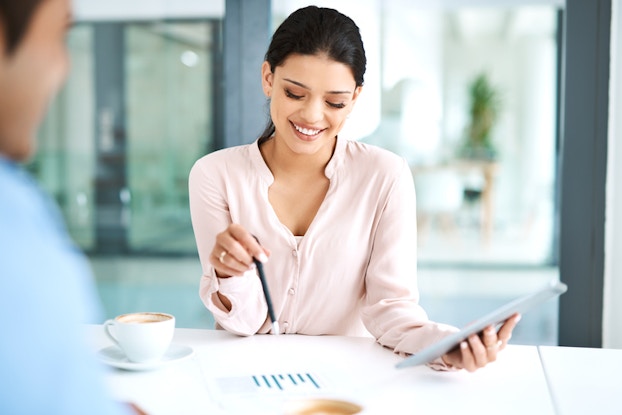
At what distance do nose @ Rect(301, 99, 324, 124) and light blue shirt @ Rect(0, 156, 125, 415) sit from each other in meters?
1.29

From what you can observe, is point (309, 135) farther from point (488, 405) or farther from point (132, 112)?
point (132, 112)

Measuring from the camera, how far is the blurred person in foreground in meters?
0.48

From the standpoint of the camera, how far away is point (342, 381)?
4.25ft

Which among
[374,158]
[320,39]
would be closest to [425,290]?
[374,158]

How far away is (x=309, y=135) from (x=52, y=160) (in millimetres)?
3212

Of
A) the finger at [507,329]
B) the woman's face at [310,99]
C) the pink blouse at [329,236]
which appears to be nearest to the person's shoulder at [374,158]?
the pink blouse at [329,236]

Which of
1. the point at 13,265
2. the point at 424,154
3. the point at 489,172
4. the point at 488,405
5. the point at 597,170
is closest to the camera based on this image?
the point at 13,265

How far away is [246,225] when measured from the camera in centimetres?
187

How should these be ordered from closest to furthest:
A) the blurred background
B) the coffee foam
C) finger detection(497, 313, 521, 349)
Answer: finger detection(497, 313, 521, 349)
the coffee foam
the blurred background

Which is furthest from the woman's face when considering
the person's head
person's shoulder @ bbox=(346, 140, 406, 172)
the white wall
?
the white wall

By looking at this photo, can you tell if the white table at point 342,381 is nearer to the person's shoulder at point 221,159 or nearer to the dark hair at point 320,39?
the person's shoulder at point 221,159

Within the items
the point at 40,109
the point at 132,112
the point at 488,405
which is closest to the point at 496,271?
the point at 132,112

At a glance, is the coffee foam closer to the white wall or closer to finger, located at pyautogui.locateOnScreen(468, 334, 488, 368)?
finger, located at pyautogui.locateOnScreen(468, 334, 488, 368)

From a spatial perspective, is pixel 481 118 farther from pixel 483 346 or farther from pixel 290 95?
pixel 483 346
